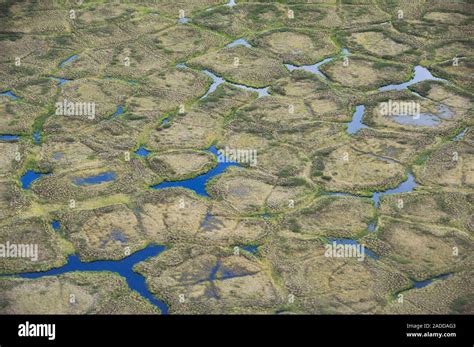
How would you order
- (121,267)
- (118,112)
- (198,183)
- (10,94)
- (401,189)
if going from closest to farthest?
(121,267)
(401,189)
(198,183)
(118,112)
(10,94)

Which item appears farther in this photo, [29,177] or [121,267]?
[29,177]

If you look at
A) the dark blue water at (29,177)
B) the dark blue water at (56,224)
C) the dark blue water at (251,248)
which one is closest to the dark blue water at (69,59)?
the dark blue water at (29,177)

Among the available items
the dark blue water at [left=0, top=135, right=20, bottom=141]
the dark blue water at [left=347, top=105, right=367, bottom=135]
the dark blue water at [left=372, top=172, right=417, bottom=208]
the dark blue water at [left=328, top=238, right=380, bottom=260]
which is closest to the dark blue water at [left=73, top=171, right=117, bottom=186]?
the dark blue water at [left=0, top=135, right=20, bottom=141]

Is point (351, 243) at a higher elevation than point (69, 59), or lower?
lower

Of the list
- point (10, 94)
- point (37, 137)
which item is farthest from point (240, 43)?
point (37, 137)

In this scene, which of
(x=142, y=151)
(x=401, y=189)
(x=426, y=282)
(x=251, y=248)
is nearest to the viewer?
(x=426, y=282)

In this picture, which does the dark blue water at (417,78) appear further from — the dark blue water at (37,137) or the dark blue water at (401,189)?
the dark blue water at (37,137)

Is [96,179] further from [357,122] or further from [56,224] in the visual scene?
[357,122]
